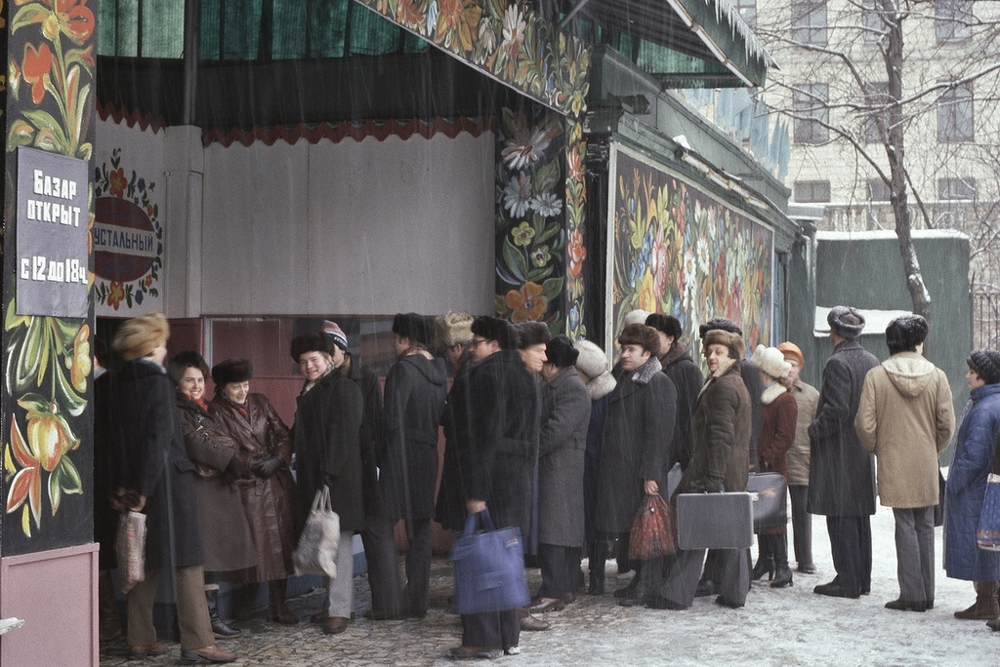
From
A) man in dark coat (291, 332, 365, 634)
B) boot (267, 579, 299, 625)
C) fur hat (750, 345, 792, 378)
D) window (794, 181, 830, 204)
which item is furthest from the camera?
window (794, 181, 830, 204)

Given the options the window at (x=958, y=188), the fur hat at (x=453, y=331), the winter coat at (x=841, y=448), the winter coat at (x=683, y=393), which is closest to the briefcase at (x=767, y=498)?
the winter coat at (x=841, y=448)

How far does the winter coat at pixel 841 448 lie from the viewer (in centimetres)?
842

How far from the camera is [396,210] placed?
1025cm

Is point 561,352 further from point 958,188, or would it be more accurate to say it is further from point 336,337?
point 958,188

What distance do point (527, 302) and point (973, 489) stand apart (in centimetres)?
348

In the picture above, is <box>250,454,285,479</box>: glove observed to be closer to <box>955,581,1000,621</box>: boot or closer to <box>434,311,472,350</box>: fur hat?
<box>434,311,472,350</box>: fur hat

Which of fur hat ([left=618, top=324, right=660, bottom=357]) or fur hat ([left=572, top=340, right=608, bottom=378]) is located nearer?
fur hat ([left=618, top=324, right=660, bottom=357])

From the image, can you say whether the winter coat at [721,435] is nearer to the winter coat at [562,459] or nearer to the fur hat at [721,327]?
the fur hat at [721,327]

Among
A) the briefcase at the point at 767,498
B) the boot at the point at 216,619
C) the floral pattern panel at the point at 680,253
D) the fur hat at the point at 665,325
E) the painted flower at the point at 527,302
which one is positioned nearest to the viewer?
the boot at the point at 216,619

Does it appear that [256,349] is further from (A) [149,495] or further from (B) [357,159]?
(A) [149,495]

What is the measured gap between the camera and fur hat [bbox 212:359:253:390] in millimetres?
7191

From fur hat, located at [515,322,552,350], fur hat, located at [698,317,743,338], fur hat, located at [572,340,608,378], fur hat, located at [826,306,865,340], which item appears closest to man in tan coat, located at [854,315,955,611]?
fur hat, located at [826,306,865,340]

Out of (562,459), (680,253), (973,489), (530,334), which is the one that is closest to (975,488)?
(973,489)

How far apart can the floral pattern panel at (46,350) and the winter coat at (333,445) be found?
2608mm
